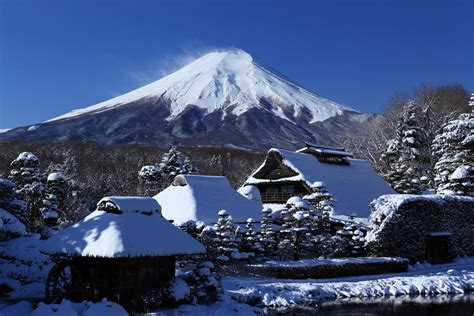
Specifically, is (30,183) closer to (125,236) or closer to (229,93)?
(125,236)

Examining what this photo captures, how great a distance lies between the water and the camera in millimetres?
14914

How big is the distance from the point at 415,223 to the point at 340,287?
9144mm

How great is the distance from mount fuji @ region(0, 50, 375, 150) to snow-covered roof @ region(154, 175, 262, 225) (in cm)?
5114

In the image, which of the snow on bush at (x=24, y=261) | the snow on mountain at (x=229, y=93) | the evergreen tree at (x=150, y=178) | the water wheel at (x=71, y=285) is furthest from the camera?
the snow on mountain at (x=229, y=93)

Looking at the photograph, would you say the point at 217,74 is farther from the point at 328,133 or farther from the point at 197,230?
the point at 197,230

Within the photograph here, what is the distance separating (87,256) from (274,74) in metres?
142

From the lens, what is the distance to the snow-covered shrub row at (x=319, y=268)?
19719mm

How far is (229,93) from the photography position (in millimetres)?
132250

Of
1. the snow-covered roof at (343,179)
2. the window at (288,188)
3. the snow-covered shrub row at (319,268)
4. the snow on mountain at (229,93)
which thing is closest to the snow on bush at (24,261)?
the snow-covered shrub row at (319,268)

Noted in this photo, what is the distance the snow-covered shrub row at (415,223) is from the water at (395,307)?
6.27 meters

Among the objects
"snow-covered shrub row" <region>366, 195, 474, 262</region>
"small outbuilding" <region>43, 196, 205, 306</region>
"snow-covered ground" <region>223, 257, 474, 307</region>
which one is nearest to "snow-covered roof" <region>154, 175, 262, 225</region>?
"snow-covered ground" <region>223, 257, 474, 307</region>

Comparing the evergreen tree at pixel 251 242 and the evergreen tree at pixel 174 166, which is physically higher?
the evergreen tree at pixel 174 166

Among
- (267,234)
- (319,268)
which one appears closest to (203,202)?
(267,234)

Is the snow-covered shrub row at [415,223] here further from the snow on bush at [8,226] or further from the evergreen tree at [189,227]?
the snow on bush at [8,226]
